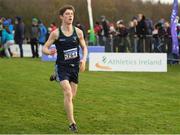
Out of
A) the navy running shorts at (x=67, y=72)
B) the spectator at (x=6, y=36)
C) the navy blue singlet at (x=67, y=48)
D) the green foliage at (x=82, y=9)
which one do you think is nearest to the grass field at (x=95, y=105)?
the navy running shorts at (x=67, y=72)

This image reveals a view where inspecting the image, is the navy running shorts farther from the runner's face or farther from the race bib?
the runner's face

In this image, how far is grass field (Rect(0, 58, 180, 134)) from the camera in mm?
Answer: 9055

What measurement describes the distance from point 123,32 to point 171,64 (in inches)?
149

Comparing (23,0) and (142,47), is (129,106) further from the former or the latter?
(23,0)

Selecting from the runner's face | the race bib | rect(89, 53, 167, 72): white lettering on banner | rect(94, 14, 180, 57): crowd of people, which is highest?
the runner's face

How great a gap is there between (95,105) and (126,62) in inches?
341

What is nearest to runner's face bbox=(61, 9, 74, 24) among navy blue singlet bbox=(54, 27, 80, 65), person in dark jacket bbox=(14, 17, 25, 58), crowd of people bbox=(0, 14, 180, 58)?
navy blue singlet bbox=(54, 27, 80, 65)

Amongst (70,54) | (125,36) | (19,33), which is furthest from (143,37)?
(70,54)

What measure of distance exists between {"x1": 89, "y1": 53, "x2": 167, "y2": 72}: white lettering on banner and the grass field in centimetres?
196

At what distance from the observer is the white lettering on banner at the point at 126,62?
19656 mm

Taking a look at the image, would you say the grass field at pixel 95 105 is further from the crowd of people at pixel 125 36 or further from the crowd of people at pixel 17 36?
the crowd of people at pixel 17 36

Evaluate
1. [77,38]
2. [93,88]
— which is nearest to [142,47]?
[93,88]

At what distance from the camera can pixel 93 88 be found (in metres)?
14.4

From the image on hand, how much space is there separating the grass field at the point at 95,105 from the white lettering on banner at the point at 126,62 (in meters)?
1.96
